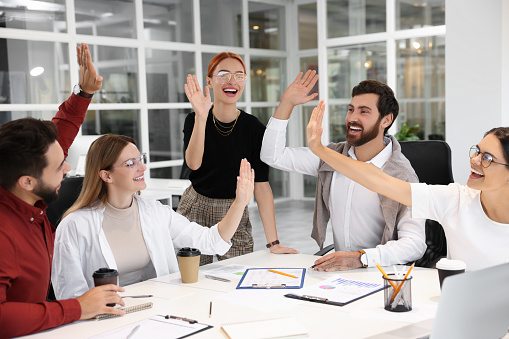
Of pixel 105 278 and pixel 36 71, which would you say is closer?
pixel 105 278

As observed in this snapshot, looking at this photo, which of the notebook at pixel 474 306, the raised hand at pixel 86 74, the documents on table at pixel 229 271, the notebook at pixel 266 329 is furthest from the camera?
the raised hand at pixel 86 74

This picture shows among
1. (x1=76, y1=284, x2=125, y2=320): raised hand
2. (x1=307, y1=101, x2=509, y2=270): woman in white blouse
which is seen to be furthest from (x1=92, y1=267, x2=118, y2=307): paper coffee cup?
(x1=307, y1=101, x2=509, y2=270): woman in white blouse

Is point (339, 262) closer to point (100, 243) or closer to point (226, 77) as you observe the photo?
point (100, 243)

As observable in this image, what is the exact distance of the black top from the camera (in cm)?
328

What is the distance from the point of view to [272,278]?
2.44 metres

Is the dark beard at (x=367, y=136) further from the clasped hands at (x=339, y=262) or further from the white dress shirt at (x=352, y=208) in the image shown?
the clasped hands at (x=339, y=262)

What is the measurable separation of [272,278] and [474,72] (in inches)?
112

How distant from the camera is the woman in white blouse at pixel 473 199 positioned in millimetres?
2271

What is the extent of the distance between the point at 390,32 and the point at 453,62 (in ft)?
16.5

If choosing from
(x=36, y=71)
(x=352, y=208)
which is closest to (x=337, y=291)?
(x=352, y=208)

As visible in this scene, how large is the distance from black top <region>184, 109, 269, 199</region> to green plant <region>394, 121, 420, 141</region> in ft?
20.4

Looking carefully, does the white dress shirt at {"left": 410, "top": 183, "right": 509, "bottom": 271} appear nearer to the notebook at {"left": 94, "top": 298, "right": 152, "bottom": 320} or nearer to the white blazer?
the white blazer

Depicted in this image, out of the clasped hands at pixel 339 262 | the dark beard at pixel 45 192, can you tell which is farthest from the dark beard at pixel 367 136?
the dark beard at pixel 45 192

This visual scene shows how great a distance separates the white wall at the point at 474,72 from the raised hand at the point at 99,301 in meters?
3.29
